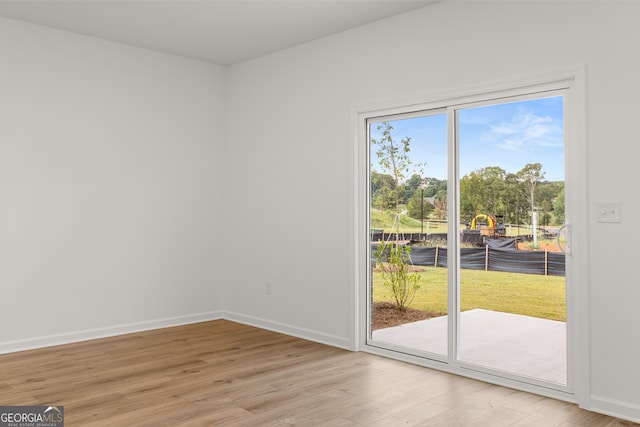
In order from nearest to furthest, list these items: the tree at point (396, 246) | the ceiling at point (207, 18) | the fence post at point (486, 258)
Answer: the fence post at point (486, 258) < the ceiling at point (207, 18) < the tree at point (396, 246)

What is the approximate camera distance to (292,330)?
5.25 meters

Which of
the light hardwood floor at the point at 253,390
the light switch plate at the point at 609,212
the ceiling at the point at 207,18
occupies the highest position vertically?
the ceiling at the point at 207,18

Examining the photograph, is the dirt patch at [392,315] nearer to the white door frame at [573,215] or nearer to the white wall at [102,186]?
the white door frame at [573,215]

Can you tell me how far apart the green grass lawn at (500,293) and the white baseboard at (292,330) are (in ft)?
2.62

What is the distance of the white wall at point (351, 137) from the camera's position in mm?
3191

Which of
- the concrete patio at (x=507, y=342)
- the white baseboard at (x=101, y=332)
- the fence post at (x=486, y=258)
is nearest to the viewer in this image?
the concrete patio at (x=507, y=342)

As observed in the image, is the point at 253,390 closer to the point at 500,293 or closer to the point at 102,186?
the point at 500,293

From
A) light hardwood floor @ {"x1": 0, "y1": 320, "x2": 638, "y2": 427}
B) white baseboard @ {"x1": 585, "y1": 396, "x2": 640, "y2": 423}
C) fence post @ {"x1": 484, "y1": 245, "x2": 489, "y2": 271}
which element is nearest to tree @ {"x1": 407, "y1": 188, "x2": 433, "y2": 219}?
fence post @ {"x1": 484, "y1": 245, "x2": 489, "y2": 271}

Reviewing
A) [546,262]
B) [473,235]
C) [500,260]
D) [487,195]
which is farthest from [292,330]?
[546,262]

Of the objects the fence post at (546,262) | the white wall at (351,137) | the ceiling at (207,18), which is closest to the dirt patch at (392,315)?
the white wall at (351,137)

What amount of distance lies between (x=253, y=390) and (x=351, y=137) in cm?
232

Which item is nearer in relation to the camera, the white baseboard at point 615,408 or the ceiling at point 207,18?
the white baseboard at point 615,408

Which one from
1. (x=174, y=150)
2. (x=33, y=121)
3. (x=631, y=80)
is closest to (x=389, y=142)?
(x=631, y=80)

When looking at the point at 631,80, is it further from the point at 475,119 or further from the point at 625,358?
the point at 625,358
